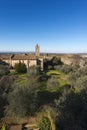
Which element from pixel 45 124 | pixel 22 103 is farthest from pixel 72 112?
pixel 45 124

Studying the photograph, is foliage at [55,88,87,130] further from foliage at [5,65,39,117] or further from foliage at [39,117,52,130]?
foliage at [5,65,39,117]

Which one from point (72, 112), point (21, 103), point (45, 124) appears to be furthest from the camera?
point (21, 103)

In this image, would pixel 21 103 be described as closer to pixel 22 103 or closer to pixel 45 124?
pixel 22 103

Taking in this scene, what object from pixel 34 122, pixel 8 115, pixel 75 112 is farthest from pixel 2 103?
pixel 75 112

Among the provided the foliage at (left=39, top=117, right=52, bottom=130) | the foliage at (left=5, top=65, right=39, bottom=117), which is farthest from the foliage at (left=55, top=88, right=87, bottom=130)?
the foliage at (left=5, top=65, right=39, bottom=117)

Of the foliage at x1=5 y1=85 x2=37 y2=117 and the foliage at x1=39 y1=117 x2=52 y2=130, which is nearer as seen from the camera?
the foliage at x1=39 y1=117 x2=52 y2=130

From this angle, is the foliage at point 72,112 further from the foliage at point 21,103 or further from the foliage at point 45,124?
the foliage at point 21,103

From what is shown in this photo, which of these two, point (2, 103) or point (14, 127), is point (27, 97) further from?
point (14, 127)

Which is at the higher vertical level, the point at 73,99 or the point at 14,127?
the point at 73,99

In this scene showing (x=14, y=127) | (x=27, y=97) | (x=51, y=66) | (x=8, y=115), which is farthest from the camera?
(x=51, y=66)

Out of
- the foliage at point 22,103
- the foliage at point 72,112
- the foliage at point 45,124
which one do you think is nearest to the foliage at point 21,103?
the foliage at point 22,103

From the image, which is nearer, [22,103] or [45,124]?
[45,124]
